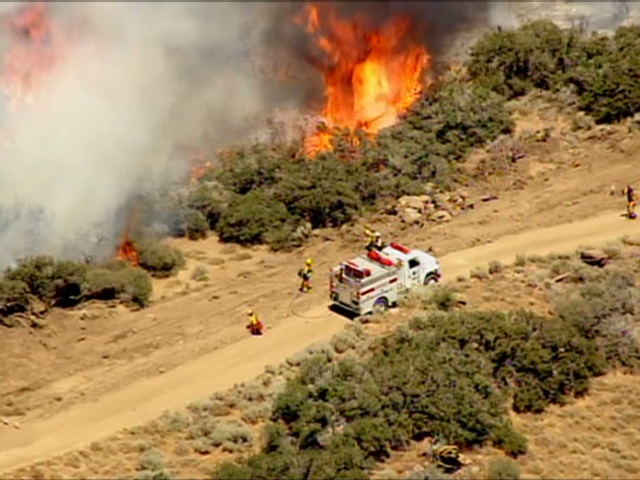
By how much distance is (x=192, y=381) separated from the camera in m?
42.5

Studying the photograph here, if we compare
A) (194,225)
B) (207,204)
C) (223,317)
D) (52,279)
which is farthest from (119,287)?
(207,204)

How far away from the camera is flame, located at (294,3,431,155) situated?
194 feet

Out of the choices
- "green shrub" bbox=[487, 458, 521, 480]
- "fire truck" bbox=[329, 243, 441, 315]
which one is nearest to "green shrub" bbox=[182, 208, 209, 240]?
"fire truck" bbox=[329, 243, 441, 315]

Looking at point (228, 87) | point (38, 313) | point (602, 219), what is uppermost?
point (228, 87)

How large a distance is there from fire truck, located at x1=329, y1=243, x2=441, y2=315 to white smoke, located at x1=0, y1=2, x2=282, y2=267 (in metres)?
11.0

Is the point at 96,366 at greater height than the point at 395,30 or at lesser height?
lesser

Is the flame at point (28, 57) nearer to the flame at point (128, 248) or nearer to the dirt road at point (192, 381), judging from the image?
the flame at point (128, 248)

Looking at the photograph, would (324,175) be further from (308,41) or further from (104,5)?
(104,5)

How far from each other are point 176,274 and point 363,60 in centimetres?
1603

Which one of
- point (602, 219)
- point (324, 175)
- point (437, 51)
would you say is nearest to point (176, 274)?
point (324, 175)

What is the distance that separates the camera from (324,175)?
184 ft

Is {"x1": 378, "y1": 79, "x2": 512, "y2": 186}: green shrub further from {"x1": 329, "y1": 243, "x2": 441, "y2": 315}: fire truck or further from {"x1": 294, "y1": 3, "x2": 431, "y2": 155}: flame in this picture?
{"x1": 329, "y1": 243, "x2": 441, "y2": 315}: fire truck

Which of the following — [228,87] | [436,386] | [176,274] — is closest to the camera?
[436,386]

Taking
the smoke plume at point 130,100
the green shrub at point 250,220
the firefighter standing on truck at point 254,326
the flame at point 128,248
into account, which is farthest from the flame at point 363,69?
the firefighter standing on truck at point 254,326
